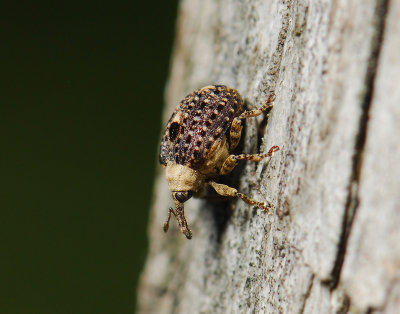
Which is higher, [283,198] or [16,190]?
[283,198]

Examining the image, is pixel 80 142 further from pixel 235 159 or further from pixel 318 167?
→ pixel 318 167

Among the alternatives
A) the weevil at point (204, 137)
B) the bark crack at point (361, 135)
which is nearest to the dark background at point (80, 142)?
the weevil at point (204, 137)

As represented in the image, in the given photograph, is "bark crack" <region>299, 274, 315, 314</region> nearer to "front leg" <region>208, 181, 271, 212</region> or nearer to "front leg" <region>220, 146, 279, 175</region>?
"front leg" <region>208, 181, 271, 212</region>

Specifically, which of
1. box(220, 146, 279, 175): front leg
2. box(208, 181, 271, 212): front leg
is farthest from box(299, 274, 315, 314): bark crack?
box(220, 146, 279, 175): front leg

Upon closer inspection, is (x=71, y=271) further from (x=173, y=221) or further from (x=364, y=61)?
(x=364, y=61)

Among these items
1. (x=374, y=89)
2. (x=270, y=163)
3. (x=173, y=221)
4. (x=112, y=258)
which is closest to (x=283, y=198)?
(x=270, y=163)

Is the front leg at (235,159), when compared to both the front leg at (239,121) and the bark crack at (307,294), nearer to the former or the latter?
the front leg at (239,121)
